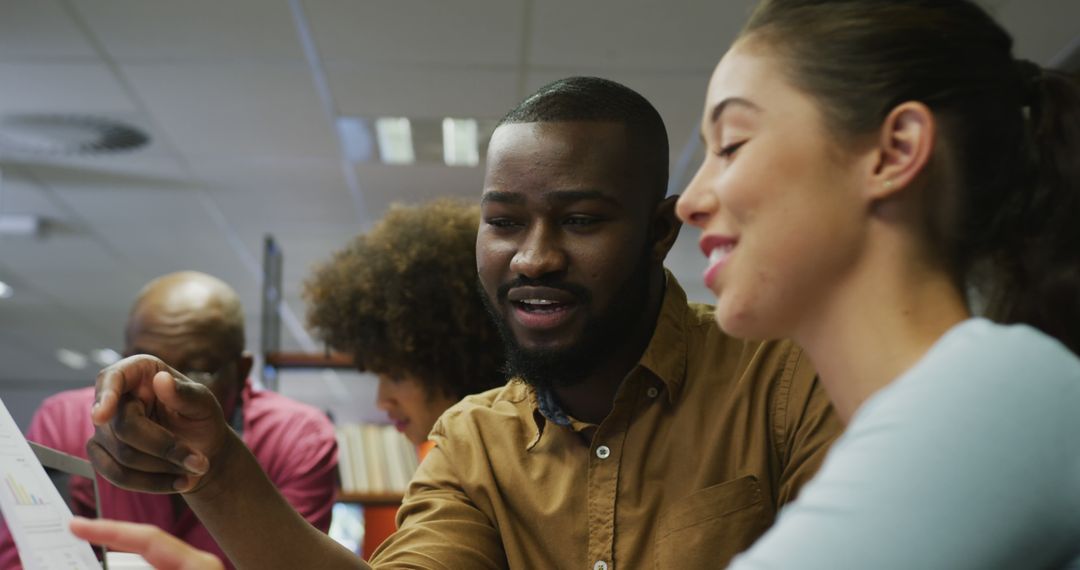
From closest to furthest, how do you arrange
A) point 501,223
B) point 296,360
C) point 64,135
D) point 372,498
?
point 501,223
point 372,498
point 296,360
point 64,135

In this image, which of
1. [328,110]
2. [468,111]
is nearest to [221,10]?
[328,110]

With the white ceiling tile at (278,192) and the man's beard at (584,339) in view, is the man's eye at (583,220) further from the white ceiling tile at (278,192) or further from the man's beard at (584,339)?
the white ceiling tile at (278,192)

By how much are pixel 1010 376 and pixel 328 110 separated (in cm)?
376

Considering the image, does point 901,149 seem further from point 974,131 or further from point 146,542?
point 146,542

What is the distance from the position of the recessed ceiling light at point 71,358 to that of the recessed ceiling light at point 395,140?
5808 mm

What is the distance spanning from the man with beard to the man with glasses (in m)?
0.98

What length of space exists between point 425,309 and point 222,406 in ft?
1.74

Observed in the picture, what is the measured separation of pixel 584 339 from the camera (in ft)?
4.19

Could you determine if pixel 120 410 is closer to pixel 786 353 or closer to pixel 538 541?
pixel 538 541

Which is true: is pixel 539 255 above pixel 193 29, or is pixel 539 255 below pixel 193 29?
below

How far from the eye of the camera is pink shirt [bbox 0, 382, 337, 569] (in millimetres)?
2145

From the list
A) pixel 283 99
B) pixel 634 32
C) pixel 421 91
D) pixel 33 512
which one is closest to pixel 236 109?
pixel 283 99

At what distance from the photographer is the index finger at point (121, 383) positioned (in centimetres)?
95

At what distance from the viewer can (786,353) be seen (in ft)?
4.23
